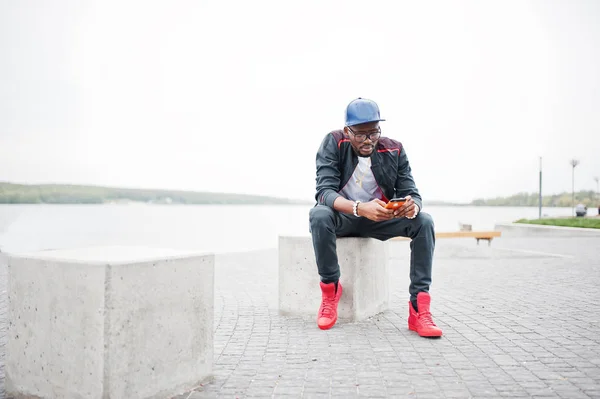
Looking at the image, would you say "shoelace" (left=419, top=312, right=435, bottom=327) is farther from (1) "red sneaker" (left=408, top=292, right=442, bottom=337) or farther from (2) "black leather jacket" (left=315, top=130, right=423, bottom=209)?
(2) "black leather jacket" (left=315, top=130, right=423, bottom=209)

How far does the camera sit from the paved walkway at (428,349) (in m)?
3.10

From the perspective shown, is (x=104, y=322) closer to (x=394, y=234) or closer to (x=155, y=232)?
(x=394, y=234)

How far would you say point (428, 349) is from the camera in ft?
12.9

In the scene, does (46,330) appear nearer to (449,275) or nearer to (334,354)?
(334,354)

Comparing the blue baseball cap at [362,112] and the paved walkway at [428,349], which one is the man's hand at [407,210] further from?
the paved walkway at [428,349]

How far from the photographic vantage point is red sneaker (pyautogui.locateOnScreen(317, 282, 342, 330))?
4.57 m

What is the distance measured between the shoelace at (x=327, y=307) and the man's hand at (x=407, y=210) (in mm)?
955

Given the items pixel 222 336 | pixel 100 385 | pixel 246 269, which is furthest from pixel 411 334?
pixel 246 269

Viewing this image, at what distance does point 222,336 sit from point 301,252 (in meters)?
1.10

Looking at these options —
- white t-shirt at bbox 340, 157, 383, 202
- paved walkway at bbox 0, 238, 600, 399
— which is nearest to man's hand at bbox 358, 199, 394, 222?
white t-shirt at bbox 340, 157, 383, 202

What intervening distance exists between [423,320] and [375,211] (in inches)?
38.0

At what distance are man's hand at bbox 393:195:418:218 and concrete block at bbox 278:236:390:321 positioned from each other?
2.00 feet

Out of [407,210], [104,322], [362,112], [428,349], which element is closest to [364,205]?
[407,210]

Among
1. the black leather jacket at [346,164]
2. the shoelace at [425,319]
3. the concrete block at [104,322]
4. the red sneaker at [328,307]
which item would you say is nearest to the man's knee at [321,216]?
the black leather jacket at [346,164]
